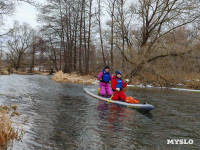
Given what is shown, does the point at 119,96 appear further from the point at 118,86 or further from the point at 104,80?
the point at 104,80

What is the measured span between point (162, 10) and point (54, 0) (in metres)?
12.3

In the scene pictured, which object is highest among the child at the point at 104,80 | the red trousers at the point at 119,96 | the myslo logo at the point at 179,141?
the child at the point at 104,80

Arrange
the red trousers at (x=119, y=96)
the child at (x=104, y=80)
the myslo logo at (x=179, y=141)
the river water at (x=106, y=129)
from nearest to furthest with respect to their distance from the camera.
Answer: the river water at (x=106, y=129), the myslo logo at (x=179, y=141), the red trousers at (x=119, y=96), the child at (x=104, y=80)

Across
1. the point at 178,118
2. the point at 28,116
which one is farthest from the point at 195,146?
the point at 28,116

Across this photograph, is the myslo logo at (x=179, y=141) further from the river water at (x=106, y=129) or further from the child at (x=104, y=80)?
the child at (x=104, y=80)

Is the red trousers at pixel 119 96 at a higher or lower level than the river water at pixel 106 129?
higher

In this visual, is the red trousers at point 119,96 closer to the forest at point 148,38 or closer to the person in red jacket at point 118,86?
the person in red jacket at point 118,86

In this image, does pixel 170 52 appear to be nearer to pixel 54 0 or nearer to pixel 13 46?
pixel 54 0

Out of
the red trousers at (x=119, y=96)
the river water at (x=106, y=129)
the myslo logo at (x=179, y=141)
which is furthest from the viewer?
the red trousers at (x=119, y=96)

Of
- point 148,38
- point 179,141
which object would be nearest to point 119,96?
point 179,141

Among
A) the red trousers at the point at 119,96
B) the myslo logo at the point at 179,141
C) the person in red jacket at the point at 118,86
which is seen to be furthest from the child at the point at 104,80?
the myslo logo at the point at 179,141

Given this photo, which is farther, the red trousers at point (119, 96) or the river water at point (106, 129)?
the red trousers at point (119, 96)

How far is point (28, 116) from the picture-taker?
5023 millimetres

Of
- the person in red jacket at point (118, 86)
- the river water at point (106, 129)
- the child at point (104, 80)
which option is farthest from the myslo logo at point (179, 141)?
the child at point (104, 80)
